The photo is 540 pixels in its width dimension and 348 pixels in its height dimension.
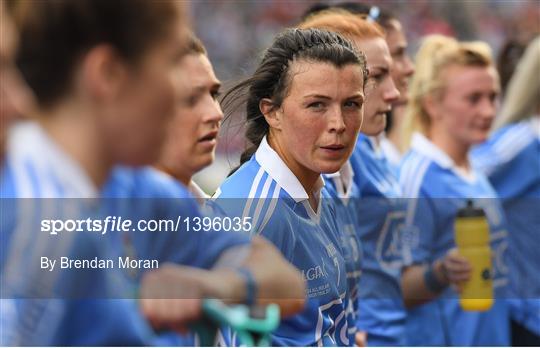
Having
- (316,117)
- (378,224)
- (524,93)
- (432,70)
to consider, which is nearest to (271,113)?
(316,117)

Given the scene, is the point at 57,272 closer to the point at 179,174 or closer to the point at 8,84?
the point at 8,84

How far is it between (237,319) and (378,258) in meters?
2.30

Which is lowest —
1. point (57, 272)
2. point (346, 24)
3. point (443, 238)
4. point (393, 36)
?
point (57, 272)

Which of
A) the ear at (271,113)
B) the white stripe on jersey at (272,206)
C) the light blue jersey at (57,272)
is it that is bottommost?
the light blue jersey at (57,272)

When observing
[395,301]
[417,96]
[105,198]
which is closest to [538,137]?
[417,96]

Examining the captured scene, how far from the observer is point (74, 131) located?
1186 mm

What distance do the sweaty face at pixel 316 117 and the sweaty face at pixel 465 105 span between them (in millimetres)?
1645

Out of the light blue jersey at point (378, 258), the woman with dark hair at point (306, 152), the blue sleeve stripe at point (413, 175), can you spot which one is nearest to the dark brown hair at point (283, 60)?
the woman with dark hair at point (306, 152)

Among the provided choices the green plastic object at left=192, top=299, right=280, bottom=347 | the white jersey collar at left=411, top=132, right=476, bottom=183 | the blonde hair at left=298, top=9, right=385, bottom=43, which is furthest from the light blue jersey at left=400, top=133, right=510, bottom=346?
the green plastic object at left=192, top=299, right=280, bottom=347

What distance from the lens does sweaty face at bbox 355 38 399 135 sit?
3188mm

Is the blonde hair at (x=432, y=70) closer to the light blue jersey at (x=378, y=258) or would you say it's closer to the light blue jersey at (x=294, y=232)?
the light blue jersey at (x=378, y=258)

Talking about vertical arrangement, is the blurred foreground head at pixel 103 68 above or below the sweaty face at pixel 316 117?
below

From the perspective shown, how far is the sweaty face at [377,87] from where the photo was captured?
319 cm

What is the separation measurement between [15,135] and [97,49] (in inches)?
4.6
